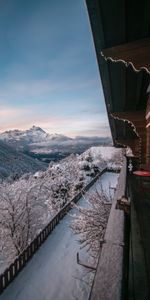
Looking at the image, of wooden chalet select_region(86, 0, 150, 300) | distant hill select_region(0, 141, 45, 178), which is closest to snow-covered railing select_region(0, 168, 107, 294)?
wooden chalet select_region(86, 0, 150, 300)

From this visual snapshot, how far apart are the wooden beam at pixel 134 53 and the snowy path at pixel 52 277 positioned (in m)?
7.62

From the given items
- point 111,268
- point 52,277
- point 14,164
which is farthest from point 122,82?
point 14,164

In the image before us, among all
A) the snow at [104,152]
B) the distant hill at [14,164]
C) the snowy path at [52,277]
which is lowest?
the snowy path at [52,277]

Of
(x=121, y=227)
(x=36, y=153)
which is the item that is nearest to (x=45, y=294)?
(x=121, y=227)

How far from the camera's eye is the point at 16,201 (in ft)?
52.6

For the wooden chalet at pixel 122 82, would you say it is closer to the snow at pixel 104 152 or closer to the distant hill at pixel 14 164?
the snow at pixel 104 152

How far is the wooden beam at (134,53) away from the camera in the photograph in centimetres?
263

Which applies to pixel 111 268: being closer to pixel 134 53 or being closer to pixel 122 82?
pixel 134 53

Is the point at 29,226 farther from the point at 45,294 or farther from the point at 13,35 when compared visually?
the point at 13,35

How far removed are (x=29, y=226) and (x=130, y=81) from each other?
1280 cm

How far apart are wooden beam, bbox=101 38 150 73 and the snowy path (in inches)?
300

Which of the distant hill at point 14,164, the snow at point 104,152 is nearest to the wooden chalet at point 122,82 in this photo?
the snow at point 104,152

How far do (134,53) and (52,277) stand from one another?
8.71 meters

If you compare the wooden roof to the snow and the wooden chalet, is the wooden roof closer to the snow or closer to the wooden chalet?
the wooden chalet
